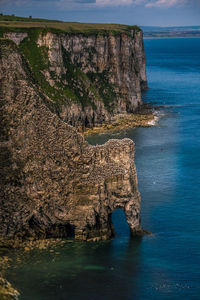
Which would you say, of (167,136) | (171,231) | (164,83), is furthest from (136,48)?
(171,231)

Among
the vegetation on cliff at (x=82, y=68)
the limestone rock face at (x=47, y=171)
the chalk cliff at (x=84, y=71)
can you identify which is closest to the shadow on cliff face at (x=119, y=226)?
the limestone rock face at (x=47, y=171)

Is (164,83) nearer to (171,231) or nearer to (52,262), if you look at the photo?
(171,231)

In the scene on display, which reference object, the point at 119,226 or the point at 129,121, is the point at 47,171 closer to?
the point at 119,226

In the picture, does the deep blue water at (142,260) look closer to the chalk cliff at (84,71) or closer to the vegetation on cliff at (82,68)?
the chalk cliff at (84,71)

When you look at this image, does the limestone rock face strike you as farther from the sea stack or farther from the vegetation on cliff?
the vegetation on cliff

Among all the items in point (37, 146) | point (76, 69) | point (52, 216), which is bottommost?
point (52, 216)

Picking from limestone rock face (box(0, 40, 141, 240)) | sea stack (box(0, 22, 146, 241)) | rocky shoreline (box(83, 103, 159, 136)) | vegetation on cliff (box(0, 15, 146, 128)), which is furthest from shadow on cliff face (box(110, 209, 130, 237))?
rocky shoreline (box(83, 103, 159, 136))

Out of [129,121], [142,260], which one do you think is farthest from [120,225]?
[129,121]
